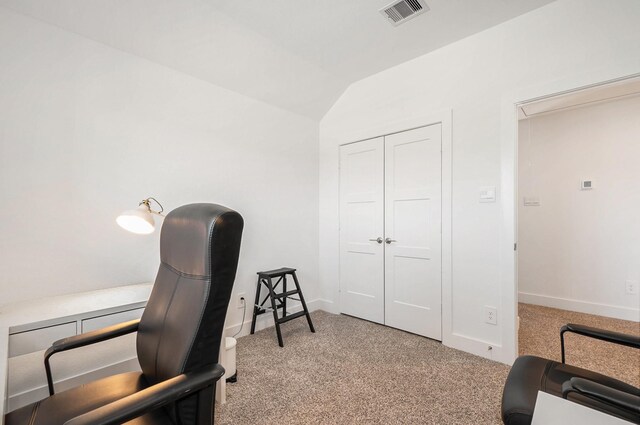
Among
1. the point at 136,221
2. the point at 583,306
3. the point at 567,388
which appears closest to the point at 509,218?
the point at 567,388

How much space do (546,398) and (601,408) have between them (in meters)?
0.34

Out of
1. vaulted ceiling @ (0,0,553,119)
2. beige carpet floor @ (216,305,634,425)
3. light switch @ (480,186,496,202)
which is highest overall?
vaulted ceiling @ (0,0,553,119)

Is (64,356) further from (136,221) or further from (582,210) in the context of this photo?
(582,210)

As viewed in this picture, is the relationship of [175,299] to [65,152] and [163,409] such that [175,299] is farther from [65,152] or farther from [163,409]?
[65,152]

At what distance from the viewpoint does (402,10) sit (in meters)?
2.13

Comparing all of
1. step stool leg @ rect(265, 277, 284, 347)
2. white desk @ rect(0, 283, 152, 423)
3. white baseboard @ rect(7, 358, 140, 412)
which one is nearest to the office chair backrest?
white desk @ rect(0, 283, 152, 423)

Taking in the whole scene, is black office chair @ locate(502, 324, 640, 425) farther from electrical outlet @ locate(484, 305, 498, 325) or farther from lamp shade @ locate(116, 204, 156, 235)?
lamp shade @ locate(116, 204, 156, 235)

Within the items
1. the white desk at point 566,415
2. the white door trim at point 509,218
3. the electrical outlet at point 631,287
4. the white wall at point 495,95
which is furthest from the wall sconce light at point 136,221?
the electrical outlet at point 631,287

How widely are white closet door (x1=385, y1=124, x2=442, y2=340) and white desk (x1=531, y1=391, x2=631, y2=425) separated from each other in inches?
72.6

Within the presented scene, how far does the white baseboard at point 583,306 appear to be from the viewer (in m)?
3.11

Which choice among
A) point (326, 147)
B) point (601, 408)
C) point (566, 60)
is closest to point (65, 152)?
point (326, 147)

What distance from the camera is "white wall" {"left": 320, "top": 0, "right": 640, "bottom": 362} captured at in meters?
1.94

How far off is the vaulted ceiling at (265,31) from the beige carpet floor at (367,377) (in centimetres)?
254

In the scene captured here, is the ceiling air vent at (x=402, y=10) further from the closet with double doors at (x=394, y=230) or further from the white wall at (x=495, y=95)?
the closet with double doors at (x=394, y=230)
